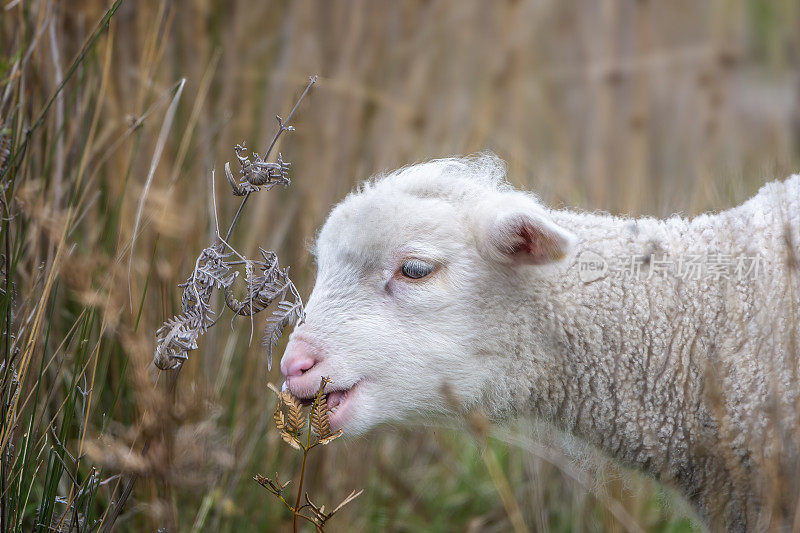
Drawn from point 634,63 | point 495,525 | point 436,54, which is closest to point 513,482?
point 495,525

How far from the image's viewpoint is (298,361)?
2236 mm

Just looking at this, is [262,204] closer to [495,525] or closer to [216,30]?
[216,30]

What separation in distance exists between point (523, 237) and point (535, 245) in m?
0.04

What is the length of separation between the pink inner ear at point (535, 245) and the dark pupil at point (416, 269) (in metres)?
0.26

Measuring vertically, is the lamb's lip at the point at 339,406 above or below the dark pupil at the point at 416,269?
below

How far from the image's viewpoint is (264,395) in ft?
10.7

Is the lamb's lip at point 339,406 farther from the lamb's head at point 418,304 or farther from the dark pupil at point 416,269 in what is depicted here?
the dark pupil at point 416,269

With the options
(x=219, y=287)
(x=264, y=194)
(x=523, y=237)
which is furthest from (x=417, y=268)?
(x=264, y=194)

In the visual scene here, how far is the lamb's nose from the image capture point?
2.23 metres

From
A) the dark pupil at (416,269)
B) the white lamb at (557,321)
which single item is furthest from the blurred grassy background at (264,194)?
the dark pupil at (416,269)

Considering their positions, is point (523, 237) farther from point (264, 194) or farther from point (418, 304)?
point (264, 194)

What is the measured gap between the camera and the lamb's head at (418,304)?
2.27 m

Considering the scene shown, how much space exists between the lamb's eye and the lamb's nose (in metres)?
0.37

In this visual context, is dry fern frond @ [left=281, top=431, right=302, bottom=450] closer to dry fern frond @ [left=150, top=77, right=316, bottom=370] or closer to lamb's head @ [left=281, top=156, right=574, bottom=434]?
dry fern frond @ [left=150, top=77, right=316, bottom=370]
